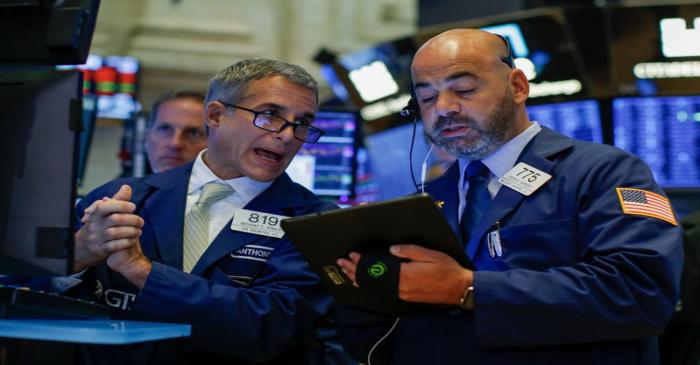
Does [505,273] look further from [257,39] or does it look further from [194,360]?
[257,39]

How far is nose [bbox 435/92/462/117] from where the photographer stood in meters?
2.14

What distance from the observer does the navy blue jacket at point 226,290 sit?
2012mm

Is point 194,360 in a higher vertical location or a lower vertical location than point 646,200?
lower

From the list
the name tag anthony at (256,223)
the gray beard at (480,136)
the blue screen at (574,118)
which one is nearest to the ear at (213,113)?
the name tag anthony at (256,223)

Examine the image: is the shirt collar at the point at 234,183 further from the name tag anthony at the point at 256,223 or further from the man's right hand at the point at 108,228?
the man's right hand at the point at 108,228

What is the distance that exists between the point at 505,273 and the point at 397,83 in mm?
3647

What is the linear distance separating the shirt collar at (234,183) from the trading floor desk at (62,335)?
0.75 m

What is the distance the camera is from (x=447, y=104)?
2143mm

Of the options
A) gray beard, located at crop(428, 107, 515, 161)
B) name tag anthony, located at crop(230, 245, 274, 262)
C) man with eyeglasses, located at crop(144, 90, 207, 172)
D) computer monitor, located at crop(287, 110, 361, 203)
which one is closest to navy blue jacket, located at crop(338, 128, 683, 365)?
gray beard, located at crop(428, 107, 515, 161)

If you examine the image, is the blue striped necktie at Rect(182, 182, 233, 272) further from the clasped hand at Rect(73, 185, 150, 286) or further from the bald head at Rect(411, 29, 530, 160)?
the bald head at Rect(411, 29, 530, 160)

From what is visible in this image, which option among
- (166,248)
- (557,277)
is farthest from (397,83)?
(557,277)

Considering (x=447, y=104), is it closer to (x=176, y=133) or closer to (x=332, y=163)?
(x=332, y=163)

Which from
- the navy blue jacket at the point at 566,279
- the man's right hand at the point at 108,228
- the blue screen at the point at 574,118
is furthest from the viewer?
the blue screen at the point at 574,118

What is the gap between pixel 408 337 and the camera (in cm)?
208
